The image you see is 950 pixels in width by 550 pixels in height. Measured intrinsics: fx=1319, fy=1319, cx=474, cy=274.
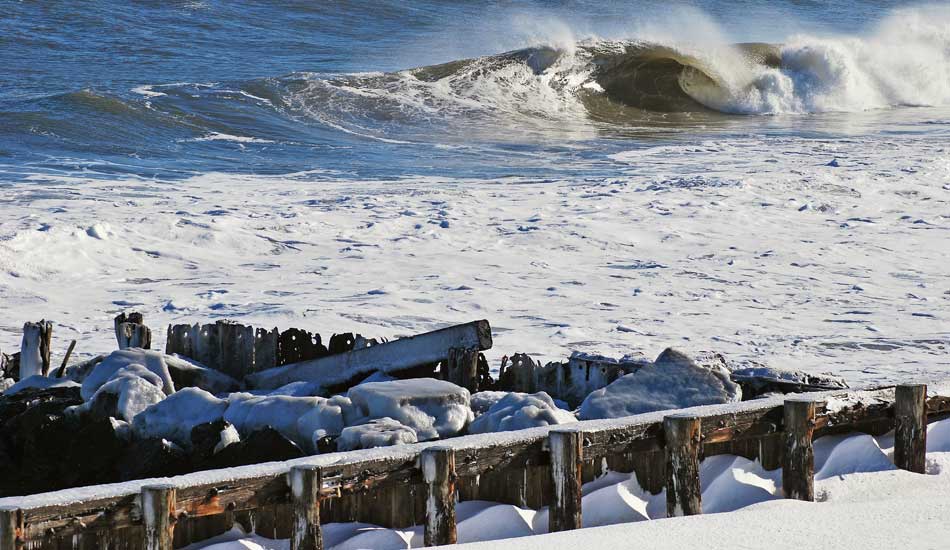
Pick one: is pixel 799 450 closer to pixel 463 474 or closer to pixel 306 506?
pixel 463 474

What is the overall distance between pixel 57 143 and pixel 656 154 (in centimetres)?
951

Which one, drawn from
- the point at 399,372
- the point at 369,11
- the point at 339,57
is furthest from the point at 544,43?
the point at 399,372

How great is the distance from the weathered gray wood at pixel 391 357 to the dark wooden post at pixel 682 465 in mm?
1990

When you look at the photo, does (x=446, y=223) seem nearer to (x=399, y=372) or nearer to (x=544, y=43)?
(x=399, y=372)

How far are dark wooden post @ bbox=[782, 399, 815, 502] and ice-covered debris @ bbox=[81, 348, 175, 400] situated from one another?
10.2 ft

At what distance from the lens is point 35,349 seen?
752 centimetres

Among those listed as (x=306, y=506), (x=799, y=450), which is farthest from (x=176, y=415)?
(x=799, y=450)

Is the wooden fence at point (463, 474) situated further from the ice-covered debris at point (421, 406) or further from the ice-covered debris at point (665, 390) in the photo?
the ice-covered debris at point (421, 406)

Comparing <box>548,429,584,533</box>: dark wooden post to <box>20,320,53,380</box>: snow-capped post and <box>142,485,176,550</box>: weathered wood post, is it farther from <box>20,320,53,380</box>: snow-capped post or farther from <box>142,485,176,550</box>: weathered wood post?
<box>20,320,53,380</box>: snow-capped post

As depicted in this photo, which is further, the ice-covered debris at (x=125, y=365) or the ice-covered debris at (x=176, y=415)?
the ice-covered debris at (x=125, y=365)

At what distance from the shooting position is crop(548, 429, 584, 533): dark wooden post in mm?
4645

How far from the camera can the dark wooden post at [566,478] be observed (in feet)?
15.2

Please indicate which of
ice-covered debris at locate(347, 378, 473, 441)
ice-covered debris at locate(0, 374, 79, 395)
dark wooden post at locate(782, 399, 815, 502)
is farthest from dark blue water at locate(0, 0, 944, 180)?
dark wooden post at locate(782, 399, 815, 502)

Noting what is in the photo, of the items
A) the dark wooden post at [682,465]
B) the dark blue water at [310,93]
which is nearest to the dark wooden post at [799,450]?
the dark wooden post at [682,465]
